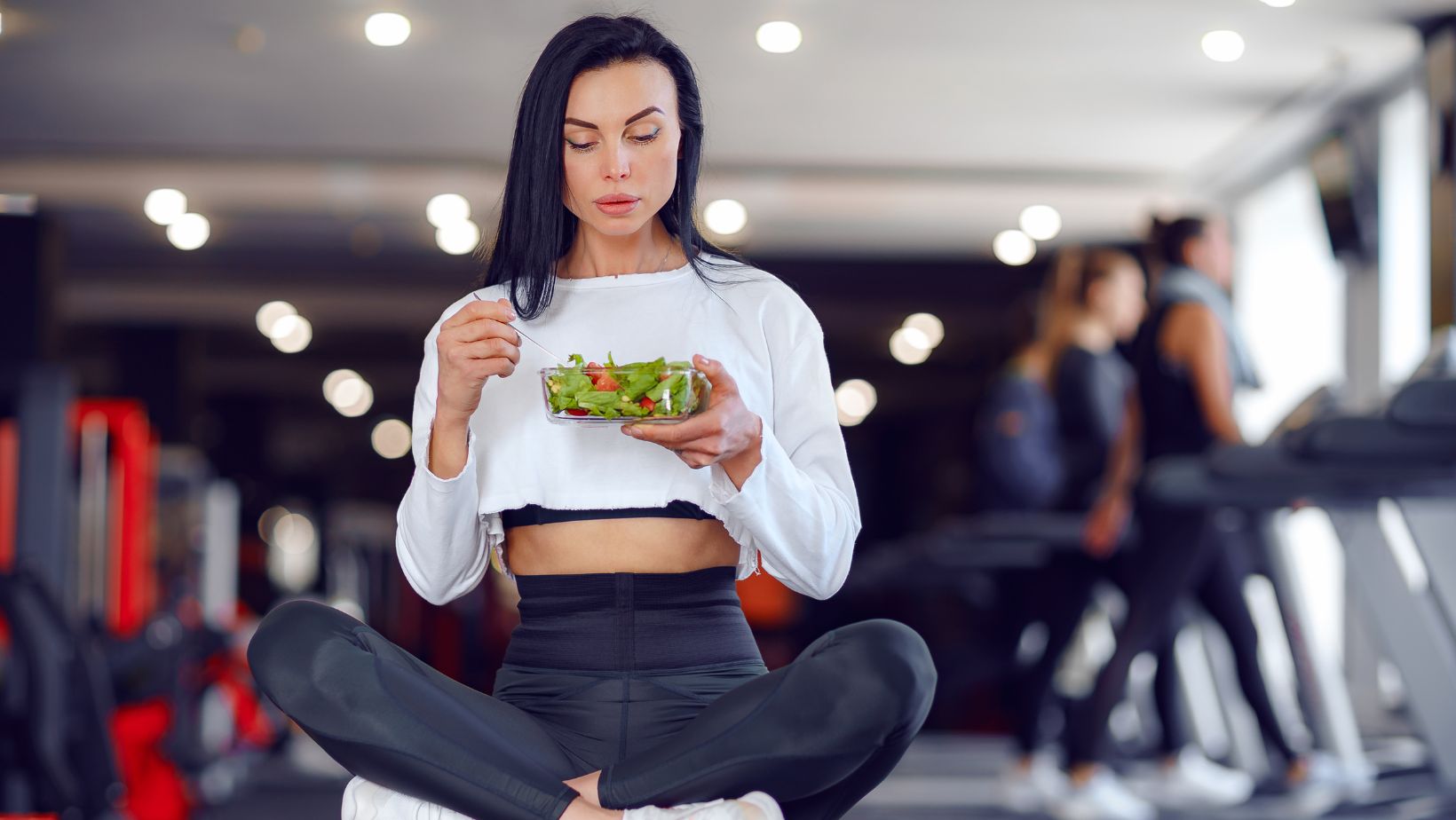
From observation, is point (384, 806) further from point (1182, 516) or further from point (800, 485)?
point (1182, 516)

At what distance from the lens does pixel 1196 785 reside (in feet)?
16.9

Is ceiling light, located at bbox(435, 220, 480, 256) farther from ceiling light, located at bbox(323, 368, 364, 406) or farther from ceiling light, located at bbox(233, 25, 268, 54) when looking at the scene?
A: ceiling light, located at bbox(323, 368, 364, 406)

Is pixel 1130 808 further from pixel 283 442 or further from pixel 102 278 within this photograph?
pixel 283 442

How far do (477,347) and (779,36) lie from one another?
4100 millimetres

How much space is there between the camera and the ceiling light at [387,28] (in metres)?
5.14

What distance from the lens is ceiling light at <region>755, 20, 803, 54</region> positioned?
521cm

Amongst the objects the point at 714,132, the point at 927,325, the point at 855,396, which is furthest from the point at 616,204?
the point at 855,396

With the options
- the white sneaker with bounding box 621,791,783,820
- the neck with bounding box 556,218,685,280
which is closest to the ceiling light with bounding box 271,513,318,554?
the neck with bounding box 556,218,685,280

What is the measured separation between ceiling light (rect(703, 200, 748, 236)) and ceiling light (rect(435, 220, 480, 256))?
1160 millimetres

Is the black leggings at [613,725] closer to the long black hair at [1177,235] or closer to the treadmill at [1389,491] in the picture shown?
the treadmill at [1389,491]

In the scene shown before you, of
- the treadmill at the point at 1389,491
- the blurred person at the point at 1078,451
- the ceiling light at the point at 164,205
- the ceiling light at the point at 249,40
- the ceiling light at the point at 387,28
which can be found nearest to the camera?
the treadmill at the point at 1389,491

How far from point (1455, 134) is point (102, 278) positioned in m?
7.83

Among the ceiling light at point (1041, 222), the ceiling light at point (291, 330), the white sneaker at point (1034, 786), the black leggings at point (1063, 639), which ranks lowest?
the white sneaker at point (1034, 786)

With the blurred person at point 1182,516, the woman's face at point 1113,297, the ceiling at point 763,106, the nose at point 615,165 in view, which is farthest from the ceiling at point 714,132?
the blurred person at point 1182,516
